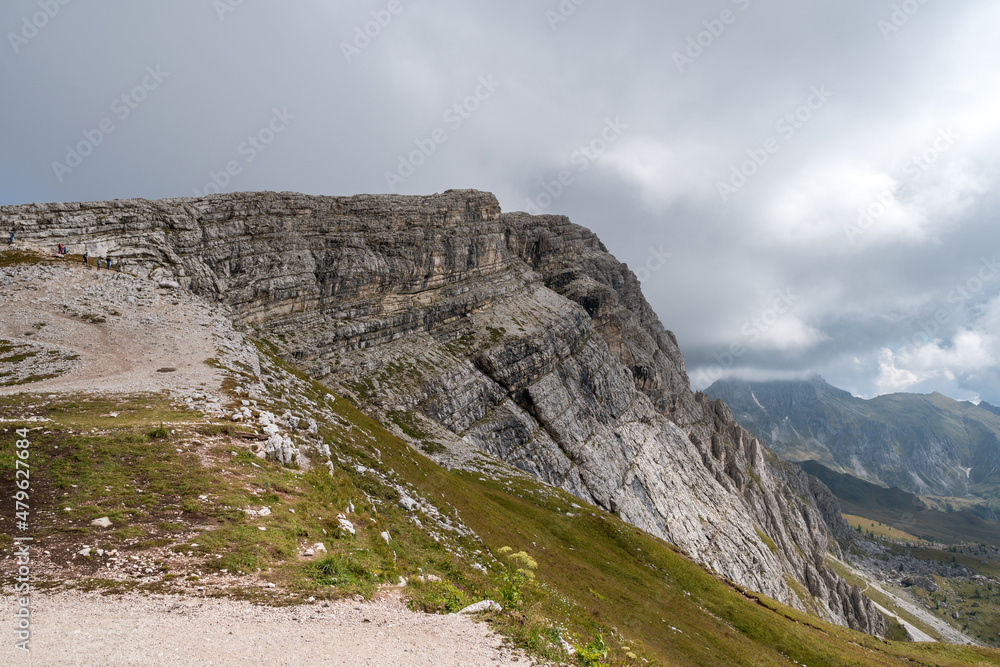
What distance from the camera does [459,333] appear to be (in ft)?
310

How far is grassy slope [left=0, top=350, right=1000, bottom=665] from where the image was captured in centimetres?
1481

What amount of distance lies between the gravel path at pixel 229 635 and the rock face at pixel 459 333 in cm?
5296

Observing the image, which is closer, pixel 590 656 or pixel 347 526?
pixel 590 656

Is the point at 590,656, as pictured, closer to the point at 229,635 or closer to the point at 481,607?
the point at 481,607

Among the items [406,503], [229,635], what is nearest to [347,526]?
[229,635]

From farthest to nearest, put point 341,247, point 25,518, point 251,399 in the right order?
1. point 341,247
2. point 251,399
3. point 25,518

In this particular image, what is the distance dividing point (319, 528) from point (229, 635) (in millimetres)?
6873

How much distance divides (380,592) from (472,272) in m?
95.9

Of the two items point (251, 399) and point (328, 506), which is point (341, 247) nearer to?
point (251, 399)

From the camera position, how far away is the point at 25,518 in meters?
15.1

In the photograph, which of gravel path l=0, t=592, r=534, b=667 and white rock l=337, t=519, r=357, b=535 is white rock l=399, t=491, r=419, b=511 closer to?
white rock l=337, t=519, r=357, b=535

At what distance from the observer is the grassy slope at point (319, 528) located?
1481cm

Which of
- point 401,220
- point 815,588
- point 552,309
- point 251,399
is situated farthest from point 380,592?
point 815,588

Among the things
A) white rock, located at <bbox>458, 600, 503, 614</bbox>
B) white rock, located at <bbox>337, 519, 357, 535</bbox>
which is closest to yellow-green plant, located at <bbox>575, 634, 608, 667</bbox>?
white rock, located at <bbox>458, 600, 503, 614</bbox>
